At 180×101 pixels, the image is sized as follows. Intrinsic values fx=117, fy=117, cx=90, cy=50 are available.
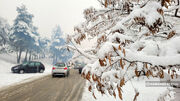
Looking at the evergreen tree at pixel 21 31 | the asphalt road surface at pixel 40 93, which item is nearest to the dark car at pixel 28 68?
the asphalt road surface at pixel 40 93

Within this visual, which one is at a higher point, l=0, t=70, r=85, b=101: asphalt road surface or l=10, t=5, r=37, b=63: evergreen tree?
l=10, t=5, r=37, b=63: evergreen tree

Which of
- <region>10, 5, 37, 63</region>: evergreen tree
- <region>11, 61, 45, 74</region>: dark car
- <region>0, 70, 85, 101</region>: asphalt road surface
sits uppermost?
<region>10, 5, 37, 63</region>: evergreen tree

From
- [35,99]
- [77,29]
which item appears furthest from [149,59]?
[35,99]

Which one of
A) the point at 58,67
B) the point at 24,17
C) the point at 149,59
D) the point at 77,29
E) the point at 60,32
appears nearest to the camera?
the point at 149,59

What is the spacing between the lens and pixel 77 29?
2.70m

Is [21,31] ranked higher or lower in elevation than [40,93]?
higher

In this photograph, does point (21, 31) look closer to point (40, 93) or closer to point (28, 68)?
point (28, 68)

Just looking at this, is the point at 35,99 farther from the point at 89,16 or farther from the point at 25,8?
the point at 25,8

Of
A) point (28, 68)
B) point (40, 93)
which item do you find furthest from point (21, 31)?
point (40, 93)

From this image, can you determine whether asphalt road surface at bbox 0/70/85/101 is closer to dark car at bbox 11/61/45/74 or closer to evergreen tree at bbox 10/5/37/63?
dark car at bbox 11/61/45/74

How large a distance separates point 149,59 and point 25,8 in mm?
38646

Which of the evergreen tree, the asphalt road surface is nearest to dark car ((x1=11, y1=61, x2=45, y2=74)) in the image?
the asphalt road surface

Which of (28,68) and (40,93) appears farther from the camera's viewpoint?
(28,68)

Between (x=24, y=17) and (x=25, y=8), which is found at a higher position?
(x=25, y=8)
